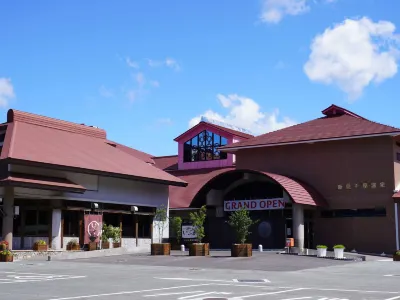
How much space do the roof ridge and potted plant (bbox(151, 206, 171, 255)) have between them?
761 cm

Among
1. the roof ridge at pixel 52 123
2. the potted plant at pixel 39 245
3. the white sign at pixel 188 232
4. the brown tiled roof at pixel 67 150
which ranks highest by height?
the roof ridge at pixel 52 123

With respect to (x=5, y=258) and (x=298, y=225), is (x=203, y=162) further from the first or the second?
(x=5, y=258)

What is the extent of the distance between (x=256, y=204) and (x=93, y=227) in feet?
38.8

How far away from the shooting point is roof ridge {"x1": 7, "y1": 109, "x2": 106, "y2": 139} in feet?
120

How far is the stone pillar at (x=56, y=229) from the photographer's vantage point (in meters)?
33.3

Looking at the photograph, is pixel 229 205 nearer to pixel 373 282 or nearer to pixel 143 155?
pixel 143 155

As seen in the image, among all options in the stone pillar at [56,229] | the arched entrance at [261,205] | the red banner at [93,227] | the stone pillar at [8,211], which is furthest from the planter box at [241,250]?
the stone pillar at [8,211]

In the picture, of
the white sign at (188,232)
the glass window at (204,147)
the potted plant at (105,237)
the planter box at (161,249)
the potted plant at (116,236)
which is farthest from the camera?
the glass window at (204,147)

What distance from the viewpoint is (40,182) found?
3138 cm

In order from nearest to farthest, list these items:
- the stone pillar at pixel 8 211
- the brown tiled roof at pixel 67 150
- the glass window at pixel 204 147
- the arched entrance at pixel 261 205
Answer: the stone pillar at pixel 8 211 → the brown tiled roof at pixel 67 150 → the arched entrance at pixel 261 205 → the glass window at pixel 204 147

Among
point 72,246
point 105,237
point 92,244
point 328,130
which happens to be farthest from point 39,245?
point 328,130

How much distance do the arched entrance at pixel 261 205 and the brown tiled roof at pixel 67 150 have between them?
3.13 meters

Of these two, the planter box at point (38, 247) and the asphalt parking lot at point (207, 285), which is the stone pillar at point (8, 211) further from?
the asphalt parking lot at point (207, 285)

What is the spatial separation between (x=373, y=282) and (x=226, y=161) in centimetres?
3455
